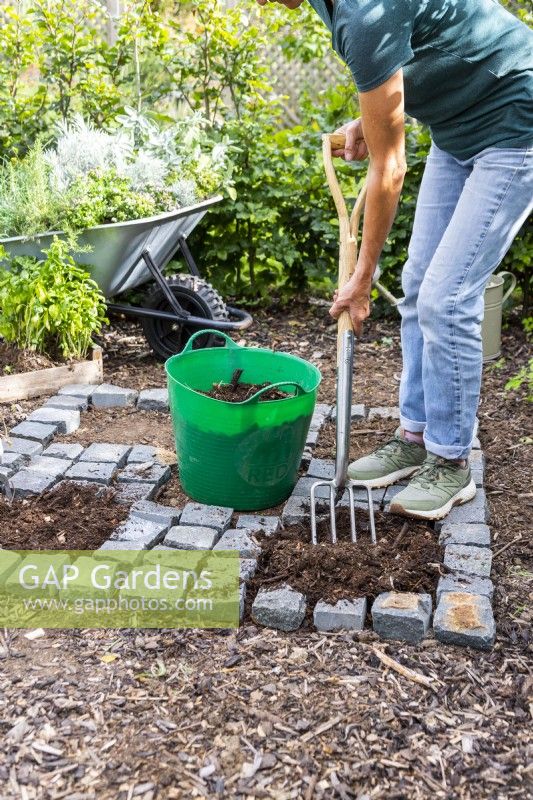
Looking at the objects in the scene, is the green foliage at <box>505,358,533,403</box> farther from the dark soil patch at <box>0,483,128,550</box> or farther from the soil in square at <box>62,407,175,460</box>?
the dark soil patch at <box>0,483,128,550</box>

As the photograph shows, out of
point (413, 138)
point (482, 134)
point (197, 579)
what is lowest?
point (197, 579)

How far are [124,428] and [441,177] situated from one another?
1.63 metres

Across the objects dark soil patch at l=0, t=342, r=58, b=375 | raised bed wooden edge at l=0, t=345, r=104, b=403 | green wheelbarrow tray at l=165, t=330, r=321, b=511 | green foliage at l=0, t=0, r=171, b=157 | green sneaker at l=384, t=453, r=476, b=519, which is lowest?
raised bed wooden edge at l=0, t=345, r=104, b=403

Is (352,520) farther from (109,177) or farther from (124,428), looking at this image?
(109,177)

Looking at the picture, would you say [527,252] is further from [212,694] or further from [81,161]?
[212,694]

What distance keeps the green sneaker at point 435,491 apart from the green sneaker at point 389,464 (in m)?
0.14

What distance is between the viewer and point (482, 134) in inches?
101

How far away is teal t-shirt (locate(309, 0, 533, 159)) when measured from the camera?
220 cm

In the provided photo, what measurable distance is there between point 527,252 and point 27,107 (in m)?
2.93

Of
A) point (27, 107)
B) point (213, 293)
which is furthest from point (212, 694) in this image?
point (27, 107)

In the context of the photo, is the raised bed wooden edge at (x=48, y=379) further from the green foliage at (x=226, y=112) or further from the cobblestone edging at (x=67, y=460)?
the green foliage at (x=226, y=112)

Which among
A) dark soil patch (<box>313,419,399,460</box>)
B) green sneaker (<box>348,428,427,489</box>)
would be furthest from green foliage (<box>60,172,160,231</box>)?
green sneaker (<box>348,428,427,489</box>)

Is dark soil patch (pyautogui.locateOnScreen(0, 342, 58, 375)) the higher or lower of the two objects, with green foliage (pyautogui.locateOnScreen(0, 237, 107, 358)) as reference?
lower

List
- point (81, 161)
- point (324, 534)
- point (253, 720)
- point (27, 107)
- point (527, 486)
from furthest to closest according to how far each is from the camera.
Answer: point (27, 107), point (81, 161), point (527, 486), point (324, 534), point (253, 720)
